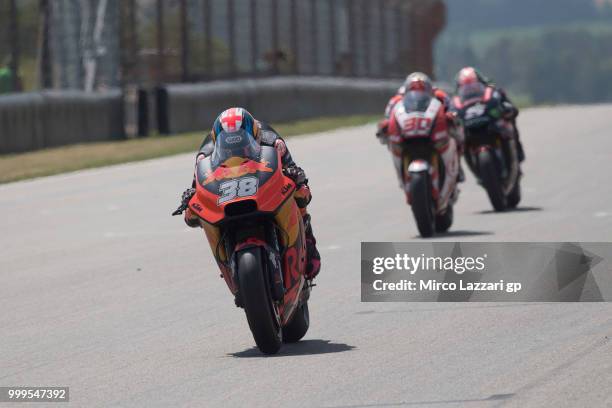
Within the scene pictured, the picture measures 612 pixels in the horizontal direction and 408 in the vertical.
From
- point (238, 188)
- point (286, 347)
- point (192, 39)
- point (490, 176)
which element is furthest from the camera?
point (192, 39)

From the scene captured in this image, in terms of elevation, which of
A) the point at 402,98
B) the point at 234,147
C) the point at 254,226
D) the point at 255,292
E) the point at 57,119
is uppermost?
the point at 234,147

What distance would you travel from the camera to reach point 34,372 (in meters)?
8.19

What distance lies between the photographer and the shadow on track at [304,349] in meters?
8.49

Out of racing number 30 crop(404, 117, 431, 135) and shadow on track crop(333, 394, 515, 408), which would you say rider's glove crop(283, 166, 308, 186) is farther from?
racing number 30 crop(404, 117, 431, 135)

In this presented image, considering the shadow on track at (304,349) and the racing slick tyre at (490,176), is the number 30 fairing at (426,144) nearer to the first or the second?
the racing slick tyre at (490,176)

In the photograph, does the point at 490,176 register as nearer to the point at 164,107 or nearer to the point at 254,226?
the point at 254,226

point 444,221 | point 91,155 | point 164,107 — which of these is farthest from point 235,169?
point 164,107

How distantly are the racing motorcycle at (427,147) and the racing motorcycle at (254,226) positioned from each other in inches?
225

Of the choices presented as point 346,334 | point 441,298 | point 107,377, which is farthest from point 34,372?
point 441,298

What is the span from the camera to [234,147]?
8.38 metres

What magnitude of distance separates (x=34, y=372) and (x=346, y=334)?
180 centimetres

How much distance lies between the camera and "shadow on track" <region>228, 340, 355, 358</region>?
8.49 metres

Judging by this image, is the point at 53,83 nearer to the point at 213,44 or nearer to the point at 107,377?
the point at 213,44

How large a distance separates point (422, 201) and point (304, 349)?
5607 mm
